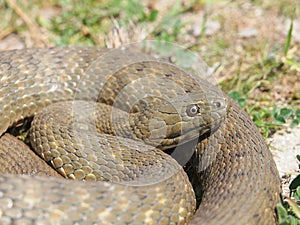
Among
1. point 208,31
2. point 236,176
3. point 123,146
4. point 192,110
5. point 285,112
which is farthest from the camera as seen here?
point 208,31

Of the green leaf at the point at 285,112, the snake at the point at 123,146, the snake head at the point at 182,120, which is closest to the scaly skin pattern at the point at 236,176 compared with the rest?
the snake at the point at 123,146

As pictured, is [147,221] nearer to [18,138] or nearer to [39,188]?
[39,188]

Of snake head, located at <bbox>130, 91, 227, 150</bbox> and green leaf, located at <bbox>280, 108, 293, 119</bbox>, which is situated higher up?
snake head, located at <bbox>130, 91, 227, 150</bbox>

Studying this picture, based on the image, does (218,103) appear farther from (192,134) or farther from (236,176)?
(236,176)

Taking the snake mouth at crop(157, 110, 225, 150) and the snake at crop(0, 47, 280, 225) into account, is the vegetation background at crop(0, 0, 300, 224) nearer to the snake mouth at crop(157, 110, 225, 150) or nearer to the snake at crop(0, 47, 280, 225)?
the snake at crop(0, 47, 280, 225)

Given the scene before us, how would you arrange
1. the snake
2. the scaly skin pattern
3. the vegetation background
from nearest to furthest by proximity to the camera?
the snake < the scaly skin pattern < the vegetation background

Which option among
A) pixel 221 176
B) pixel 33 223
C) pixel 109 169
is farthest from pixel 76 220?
pixel 221 176

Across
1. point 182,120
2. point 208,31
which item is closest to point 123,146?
point 182,120

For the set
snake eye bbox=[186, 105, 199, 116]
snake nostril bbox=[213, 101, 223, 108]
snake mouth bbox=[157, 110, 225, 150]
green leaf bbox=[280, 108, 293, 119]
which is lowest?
green leaf bbox=[280, 108, 293, 119]

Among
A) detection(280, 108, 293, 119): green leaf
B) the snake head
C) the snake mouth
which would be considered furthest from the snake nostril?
detection(280, 108, 293, 119): green leaf
